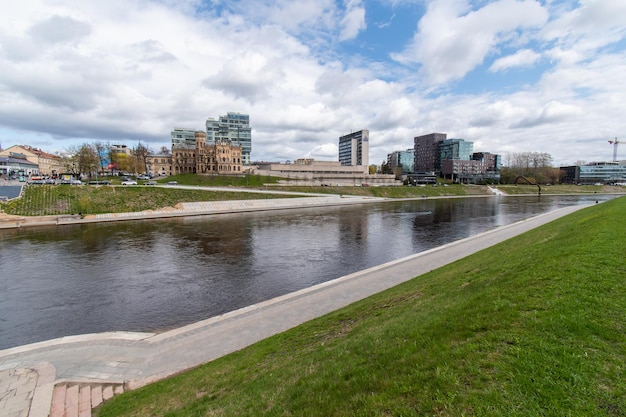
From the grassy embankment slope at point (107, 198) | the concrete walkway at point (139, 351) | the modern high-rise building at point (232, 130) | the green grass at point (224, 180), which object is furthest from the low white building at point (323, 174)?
the concrete walkway at point (139, 351)

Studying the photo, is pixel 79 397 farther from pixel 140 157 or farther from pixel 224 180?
pixel 140 157

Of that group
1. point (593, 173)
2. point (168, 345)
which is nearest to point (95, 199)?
point (168, 345)

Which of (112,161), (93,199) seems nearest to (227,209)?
(93,199)

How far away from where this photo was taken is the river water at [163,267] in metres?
15.0

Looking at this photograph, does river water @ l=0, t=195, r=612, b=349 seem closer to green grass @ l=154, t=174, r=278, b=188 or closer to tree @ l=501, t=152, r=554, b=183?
green grass @ l=154, t=174, r=278, b=188

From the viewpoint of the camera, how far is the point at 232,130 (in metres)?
173

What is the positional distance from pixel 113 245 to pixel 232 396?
104ft

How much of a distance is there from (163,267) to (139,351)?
46.5 feet

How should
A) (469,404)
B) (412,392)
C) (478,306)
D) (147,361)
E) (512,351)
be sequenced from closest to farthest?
1. (469,404)
2. (412,392)
3. (512,351)
4. (478,306)
5. (147,361)

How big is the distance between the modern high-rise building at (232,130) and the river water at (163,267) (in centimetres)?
13537

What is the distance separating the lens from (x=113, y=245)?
31.3m

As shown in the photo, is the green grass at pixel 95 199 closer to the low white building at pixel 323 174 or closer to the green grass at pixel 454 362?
the low white building at pixel 323 174

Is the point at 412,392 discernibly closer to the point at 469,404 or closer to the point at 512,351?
the point at 469,404

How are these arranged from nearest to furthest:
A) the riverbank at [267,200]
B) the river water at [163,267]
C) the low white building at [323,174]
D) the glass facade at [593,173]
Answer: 1. the river water at [163,267]
2. the riverbank at [267,200]
3. the low white building at [323,174]
4. the glass facade at [593,173]
